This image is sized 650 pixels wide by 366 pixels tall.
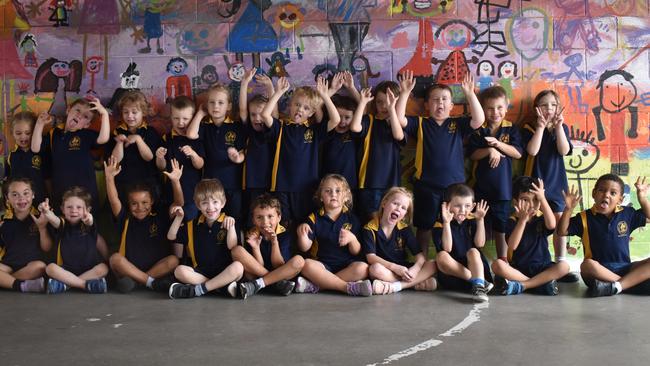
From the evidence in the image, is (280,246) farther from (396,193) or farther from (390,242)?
(396,193)

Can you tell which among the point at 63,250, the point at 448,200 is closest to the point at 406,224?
the point at 448,200

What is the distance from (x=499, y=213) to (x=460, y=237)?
0.56 m

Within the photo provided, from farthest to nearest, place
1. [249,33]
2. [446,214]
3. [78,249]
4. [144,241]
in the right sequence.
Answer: [249,33]
[144,241]
[78,249]
[446,214]

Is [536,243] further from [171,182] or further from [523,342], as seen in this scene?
[171,182]

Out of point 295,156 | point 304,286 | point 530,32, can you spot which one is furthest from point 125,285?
point 530,32

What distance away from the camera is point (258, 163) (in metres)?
5.73

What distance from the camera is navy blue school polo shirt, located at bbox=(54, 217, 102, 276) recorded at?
17.8 ft

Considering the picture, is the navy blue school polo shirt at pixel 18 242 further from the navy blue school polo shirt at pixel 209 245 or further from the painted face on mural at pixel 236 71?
the painted face on mural at pixel 236 71

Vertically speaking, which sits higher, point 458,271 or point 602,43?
point 602,43

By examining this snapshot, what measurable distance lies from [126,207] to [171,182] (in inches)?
16.6

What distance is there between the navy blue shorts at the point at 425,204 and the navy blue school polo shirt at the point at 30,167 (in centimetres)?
298

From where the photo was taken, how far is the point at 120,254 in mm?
5402

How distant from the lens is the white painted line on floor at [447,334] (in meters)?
3.53

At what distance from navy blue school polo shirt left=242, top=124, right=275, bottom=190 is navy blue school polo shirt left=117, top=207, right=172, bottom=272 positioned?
0.74 metres
